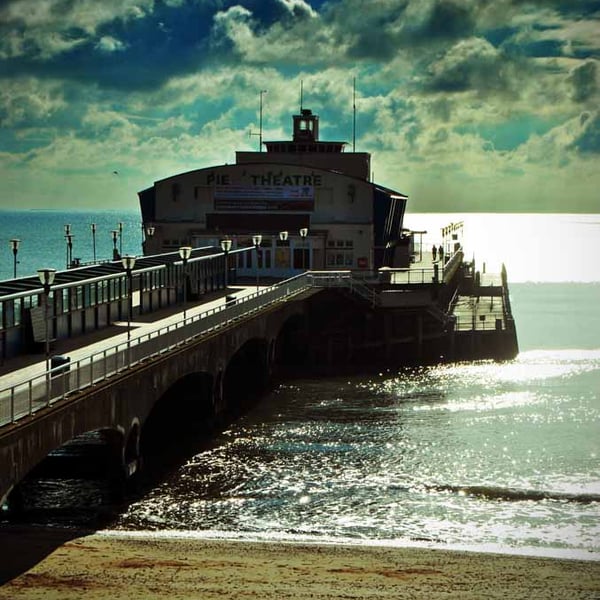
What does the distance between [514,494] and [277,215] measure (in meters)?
50.1

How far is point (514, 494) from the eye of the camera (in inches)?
1810

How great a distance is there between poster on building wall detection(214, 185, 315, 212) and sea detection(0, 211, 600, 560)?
20948 millimetres

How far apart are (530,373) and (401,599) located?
46.5m

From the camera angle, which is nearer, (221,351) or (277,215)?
(221,351)

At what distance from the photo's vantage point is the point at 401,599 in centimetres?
3347

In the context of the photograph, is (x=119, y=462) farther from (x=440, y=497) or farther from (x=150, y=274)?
(x=150, y=274)

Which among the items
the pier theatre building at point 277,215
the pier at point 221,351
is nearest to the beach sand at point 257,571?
the pier at point 221,351

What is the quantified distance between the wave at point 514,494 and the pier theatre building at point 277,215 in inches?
1751

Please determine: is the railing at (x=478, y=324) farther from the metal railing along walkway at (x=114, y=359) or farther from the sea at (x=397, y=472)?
the metal railing along walkway at (x=114, y=359)

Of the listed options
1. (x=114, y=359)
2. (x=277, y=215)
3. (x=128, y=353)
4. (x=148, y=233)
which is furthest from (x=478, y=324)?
(x=114, y=359)

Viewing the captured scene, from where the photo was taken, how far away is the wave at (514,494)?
45.2m

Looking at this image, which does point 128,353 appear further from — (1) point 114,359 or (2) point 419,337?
(2) point 419,337

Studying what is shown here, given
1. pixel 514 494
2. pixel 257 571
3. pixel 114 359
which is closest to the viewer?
pixel 257 571

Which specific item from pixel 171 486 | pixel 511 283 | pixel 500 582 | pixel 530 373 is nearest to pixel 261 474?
pixel 171 486
